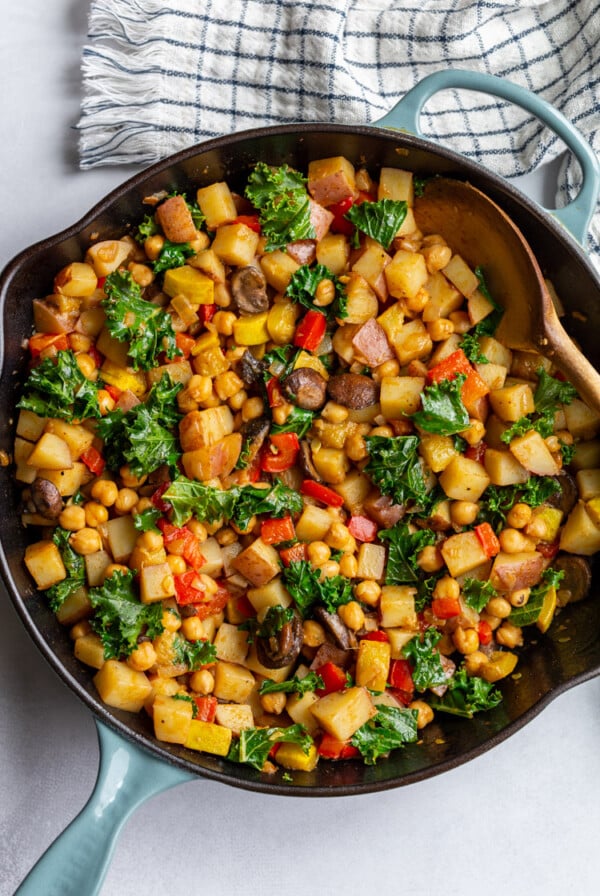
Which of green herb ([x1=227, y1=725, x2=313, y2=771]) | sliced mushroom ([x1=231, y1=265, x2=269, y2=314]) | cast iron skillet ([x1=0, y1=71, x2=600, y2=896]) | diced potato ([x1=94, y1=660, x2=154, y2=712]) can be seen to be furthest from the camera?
sliced mushroom ([x1=231, y1=265, x2=269, y2=314])

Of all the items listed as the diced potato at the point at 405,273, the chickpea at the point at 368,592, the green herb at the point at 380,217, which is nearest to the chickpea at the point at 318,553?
the chickpea at the point at 368,592

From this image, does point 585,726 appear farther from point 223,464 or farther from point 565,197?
point 565,197

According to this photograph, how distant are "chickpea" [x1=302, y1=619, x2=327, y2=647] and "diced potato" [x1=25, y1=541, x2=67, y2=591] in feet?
3.66

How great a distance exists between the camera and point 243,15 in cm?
437

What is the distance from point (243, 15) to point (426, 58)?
945 millimetres

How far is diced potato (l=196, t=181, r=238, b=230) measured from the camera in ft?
13.1

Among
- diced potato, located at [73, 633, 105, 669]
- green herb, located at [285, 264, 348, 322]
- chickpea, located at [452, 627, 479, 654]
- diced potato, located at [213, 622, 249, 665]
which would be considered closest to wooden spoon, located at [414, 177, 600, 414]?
green herb, located at [285, 264, 348, 322]

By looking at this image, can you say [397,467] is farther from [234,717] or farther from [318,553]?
[234,717]

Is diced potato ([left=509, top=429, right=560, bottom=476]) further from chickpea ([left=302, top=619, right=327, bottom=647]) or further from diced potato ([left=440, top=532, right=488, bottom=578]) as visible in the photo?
chickpea ([left=302, top=619, right=327, bottom=647])

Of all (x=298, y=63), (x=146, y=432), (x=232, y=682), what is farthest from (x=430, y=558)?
(x=298, y=63)

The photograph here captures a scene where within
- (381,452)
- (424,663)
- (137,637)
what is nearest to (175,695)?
(137,637)

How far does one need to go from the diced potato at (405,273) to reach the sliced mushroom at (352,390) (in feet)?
1.44

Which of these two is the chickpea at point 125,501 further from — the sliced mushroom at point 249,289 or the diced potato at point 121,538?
the sliced mushroom at point 249,289

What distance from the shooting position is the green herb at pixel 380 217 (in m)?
4.02
